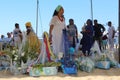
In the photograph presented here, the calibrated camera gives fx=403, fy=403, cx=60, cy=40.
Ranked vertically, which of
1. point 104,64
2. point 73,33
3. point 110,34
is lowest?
point 104,64

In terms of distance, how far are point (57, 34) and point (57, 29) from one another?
12 centimetres

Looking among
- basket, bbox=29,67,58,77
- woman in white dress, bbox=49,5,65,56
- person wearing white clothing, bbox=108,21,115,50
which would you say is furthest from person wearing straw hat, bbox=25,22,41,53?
person wearing white clothing, bbox=108,21,115,50

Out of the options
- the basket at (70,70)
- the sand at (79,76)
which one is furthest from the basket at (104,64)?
the basket at (70,70)

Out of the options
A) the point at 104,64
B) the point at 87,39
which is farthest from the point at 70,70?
the point at 87,39

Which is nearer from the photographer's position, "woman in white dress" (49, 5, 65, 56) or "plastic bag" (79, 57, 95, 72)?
"plastic bag" (79, 57, 95, 72)

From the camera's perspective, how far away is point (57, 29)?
30.0 ft

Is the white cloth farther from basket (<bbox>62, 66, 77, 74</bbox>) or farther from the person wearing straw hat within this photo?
basket (<bbox>62, 66, 77, 74</bbox>)

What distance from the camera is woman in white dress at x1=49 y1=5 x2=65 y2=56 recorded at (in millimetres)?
9086

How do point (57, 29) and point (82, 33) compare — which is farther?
point (82, 33)

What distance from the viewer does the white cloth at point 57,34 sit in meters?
9.12

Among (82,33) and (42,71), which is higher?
(82,33)

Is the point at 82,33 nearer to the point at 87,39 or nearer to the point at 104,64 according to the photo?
the point at 87,39

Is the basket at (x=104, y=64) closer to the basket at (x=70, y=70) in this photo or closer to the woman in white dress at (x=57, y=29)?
the woman in white dress at (x=57, y=29)

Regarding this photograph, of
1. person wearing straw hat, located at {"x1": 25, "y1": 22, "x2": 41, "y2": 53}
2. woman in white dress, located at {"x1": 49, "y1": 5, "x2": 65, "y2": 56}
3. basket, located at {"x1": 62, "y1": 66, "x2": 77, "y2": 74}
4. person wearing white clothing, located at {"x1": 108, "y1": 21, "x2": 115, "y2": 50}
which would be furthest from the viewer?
person wearing white clothing, located at {"x1": 108, "y1": 21, "x2": 115, "y2": 50}
